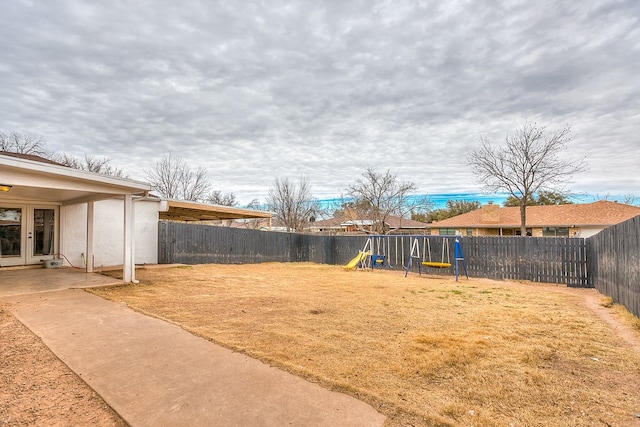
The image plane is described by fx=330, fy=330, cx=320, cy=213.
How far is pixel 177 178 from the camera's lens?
28.8m

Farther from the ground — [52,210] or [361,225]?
[52,210]

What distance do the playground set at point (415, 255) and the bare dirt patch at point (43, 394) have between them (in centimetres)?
1013

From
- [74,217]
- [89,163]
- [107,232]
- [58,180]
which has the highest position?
[89,163]

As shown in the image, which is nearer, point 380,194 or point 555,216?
point 555,216

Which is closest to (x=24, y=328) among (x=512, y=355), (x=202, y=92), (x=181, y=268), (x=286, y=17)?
(x=512, y=355)

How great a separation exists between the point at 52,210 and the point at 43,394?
10.0m

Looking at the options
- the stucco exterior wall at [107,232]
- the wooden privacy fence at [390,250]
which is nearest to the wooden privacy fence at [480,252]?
the wooden privacy fence at [390,250]

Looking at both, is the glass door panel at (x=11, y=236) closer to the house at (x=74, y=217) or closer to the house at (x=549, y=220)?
the house at (x=74, y=217)

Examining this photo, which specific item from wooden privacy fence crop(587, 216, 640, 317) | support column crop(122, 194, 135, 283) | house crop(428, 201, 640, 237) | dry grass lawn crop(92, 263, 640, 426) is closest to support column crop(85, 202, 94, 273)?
support column crop(122, 194, 135, 283)

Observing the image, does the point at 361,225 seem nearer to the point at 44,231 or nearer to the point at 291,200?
the point at 291,200

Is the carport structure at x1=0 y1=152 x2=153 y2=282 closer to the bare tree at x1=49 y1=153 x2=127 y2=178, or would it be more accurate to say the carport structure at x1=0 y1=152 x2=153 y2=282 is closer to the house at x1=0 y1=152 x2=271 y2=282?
the house at x1=0 y1=152 x2=271 y2=282

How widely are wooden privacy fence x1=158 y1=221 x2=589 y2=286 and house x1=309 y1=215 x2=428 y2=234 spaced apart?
10.1 metres

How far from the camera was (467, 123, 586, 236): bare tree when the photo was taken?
1823 centimetres

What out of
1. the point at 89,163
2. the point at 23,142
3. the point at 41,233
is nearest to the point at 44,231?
the point at 41,233
